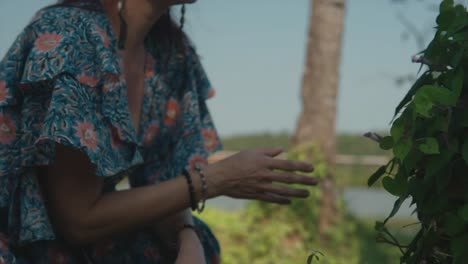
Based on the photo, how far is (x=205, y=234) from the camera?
110 inches

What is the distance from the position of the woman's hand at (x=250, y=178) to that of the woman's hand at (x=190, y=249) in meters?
0.18

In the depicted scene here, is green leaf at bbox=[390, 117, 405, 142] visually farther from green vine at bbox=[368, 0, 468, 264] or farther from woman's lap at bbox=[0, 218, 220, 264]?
woman's lap at bbox=[0, 218, 220, 264]

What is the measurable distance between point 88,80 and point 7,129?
278 millimetres

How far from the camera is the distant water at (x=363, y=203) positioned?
29.3ft

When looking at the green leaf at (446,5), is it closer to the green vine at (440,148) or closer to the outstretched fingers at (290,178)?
the green vine at (440,148)

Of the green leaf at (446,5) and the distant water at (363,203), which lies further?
the distant water at (363,203)

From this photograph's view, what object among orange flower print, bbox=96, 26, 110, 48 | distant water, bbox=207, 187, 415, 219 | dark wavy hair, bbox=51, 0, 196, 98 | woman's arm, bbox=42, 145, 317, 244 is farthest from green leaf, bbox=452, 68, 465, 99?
distant water, bbox=207, 187, 415, 219

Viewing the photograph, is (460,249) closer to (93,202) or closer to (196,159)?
(93,202)

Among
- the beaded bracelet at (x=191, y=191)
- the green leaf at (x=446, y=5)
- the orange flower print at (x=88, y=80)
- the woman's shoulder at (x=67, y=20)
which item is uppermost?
the green leaf at (x=446, y=5)

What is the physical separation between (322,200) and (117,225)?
18.4 ft

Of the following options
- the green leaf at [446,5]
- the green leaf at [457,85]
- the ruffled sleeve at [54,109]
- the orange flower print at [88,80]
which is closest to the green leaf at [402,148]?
the green leaf at [457,85]

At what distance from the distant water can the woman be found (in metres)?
5.43

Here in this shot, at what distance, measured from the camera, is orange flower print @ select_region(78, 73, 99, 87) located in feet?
7.85

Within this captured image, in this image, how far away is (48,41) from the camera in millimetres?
2418
